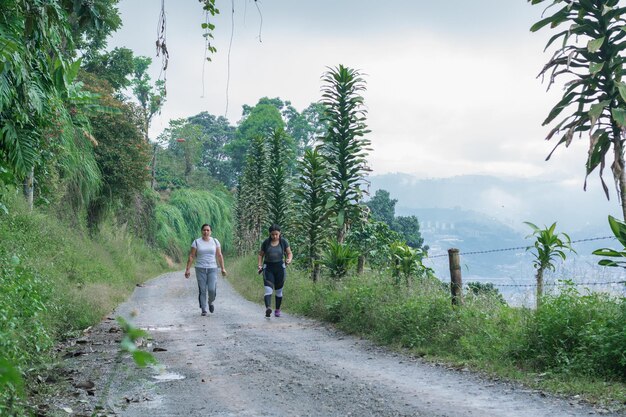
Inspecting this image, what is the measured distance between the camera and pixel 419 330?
35.3 ft

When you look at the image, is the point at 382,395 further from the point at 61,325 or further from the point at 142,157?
the point at 142,157

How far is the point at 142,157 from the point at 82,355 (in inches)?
1038

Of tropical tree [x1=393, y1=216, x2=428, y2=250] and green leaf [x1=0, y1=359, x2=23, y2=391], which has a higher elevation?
tropical tree [x1=393, y1=216, x2=428, y2=250]

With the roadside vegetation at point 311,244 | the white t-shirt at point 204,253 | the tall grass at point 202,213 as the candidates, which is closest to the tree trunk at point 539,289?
the roadside vegetation at point 311,244

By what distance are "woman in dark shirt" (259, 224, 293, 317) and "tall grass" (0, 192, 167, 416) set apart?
3.67 metres

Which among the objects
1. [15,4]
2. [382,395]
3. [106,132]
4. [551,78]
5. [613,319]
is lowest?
[382,395]

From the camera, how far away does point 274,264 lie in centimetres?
1559

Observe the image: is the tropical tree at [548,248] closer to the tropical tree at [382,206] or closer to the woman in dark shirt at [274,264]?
the woman in dark shirt at [274,264]

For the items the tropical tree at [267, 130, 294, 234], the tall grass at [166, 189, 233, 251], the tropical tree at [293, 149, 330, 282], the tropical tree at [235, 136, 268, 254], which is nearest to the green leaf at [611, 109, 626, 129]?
the tropical tree at [293, 149, 330, 282]

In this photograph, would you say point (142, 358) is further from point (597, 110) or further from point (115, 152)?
point (115, 152)

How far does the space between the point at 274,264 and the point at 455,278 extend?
552cm

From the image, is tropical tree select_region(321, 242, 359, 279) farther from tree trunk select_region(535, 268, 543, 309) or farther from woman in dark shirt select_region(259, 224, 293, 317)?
tree trunk select_region(535, 268, 543, 309)

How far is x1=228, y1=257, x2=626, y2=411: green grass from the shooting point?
295 inches

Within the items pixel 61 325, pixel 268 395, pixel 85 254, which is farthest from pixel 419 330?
pixel 85 254
